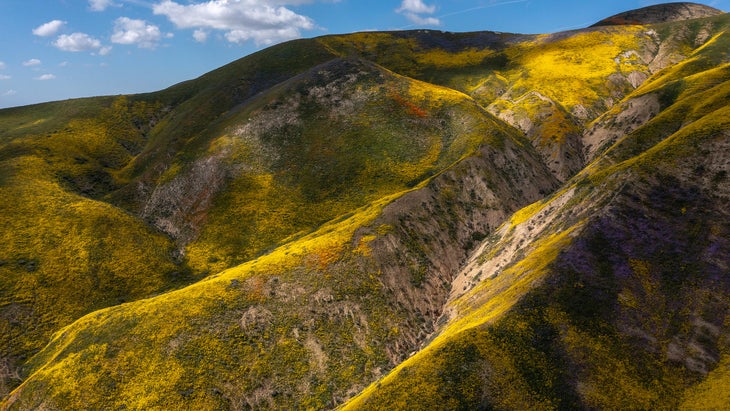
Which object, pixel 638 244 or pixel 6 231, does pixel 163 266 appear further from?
pixel 638 244

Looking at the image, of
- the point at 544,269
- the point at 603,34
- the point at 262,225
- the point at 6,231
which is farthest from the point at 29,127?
the point at 603,34

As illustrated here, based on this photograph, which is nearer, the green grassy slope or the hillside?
the green grassy slope

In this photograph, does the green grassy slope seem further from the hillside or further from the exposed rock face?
the exposed rock face

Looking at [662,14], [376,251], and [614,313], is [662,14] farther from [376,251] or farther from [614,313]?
[614,313]

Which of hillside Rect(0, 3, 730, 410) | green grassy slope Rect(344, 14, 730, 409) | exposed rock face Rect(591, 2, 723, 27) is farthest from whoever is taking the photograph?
exposed rock face Rect(591, 2, 723, 27)

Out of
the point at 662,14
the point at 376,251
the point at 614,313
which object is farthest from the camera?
the point at 662,14

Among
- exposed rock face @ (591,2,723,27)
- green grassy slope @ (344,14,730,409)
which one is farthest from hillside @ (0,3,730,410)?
exposed rock face @ (591,2,723,27)

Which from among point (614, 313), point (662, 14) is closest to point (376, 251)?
point (614, 313)
